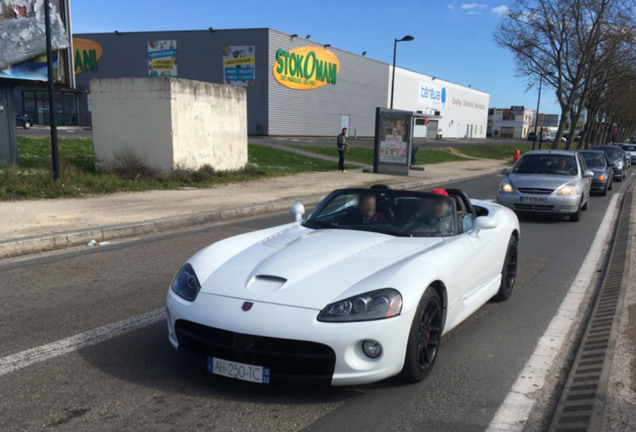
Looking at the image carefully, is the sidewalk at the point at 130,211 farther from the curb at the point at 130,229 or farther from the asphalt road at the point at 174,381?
the asphalt road at the point at 174,381

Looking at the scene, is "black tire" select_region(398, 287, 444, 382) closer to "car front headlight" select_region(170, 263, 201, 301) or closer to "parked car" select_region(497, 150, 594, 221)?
"car front headlight" select_region(170, 263, 201, 301)

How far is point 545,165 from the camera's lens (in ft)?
41.0

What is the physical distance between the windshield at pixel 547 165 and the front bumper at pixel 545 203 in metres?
1.09

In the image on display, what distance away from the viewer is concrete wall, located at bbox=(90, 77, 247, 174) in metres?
15.8

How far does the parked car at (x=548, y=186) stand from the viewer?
1123 centimetres

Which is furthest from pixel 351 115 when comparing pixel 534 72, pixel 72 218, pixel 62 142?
pixel 72 218

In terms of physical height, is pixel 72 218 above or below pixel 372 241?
below

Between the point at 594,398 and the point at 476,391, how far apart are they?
712 millimetres

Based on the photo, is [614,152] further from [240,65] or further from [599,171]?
[240,65]

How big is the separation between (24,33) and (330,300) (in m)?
16.4

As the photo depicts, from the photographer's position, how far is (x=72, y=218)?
9953mm

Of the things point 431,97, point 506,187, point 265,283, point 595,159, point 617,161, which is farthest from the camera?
point 431,97

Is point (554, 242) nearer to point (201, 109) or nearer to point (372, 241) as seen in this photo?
point (372, 241)

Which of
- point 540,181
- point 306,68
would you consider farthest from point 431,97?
point 540,181
